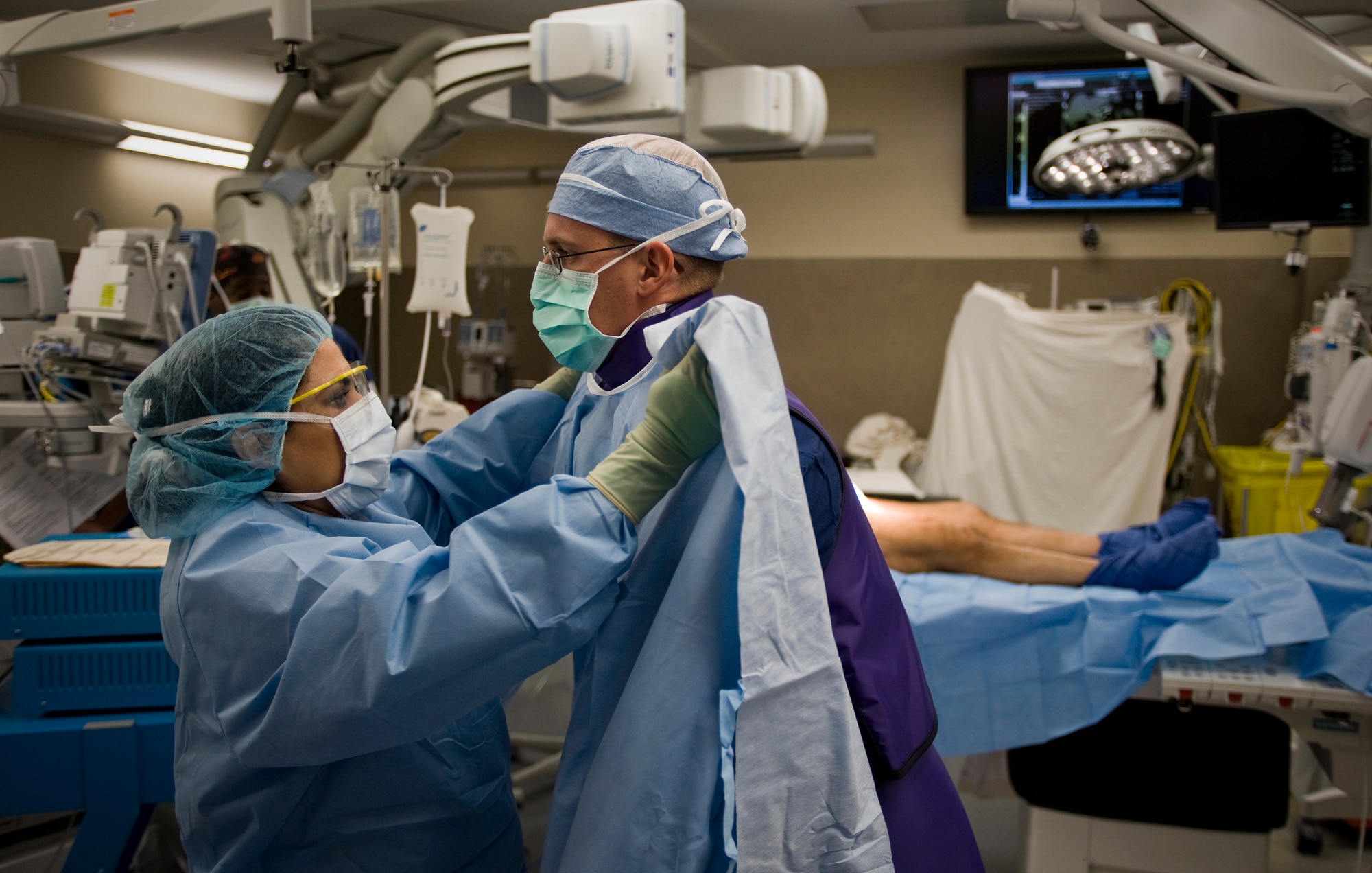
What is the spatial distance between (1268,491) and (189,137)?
5.73 meters

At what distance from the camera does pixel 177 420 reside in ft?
3.89

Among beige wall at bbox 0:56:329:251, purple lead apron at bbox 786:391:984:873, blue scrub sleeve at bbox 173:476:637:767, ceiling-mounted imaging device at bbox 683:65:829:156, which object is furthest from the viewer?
beige wall at bbox 0:56:329:251

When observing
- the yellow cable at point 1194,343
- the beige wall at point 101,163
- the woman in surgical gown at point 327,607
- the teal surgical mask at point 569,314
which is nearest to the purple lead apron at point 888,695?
the woman in surgical gown at point 327,607

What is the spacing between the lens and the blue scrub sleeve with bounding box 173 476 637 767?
969mm

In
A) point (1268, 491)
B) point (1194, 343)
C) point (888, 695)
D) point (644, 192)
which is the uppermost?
point (644, 192)

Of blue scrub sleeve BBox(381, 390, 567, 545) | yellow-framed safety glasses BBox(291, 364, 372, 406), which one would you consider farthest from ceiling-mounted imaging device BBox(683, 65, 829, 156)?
yellow-framed safety glasses BBox(291, 364, 372, 406)

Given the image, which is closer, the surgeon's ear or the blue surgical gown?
the blue surgical gown

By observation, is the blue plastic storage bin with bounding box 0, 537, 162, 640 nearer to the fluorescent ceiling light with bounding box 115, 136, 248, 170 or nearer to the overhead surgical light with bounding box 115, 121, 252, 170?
the fluorescent ceiling light with bounding box 115, 136, 248, 170

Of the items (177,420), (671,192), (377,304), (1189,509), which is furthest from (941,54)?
(177,420)

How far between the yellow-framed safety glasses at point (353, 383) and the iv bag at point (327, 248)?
1390mm

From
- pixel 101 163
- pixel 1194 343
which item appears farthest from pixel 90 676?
pixel 1194 343

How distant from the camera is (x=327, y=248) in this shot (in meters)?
2.76

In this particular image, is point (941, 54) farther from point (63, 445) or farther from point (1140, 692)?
point (63, 445)

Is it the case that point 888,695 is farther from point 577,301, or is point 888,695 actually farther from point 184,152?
point 184,152
